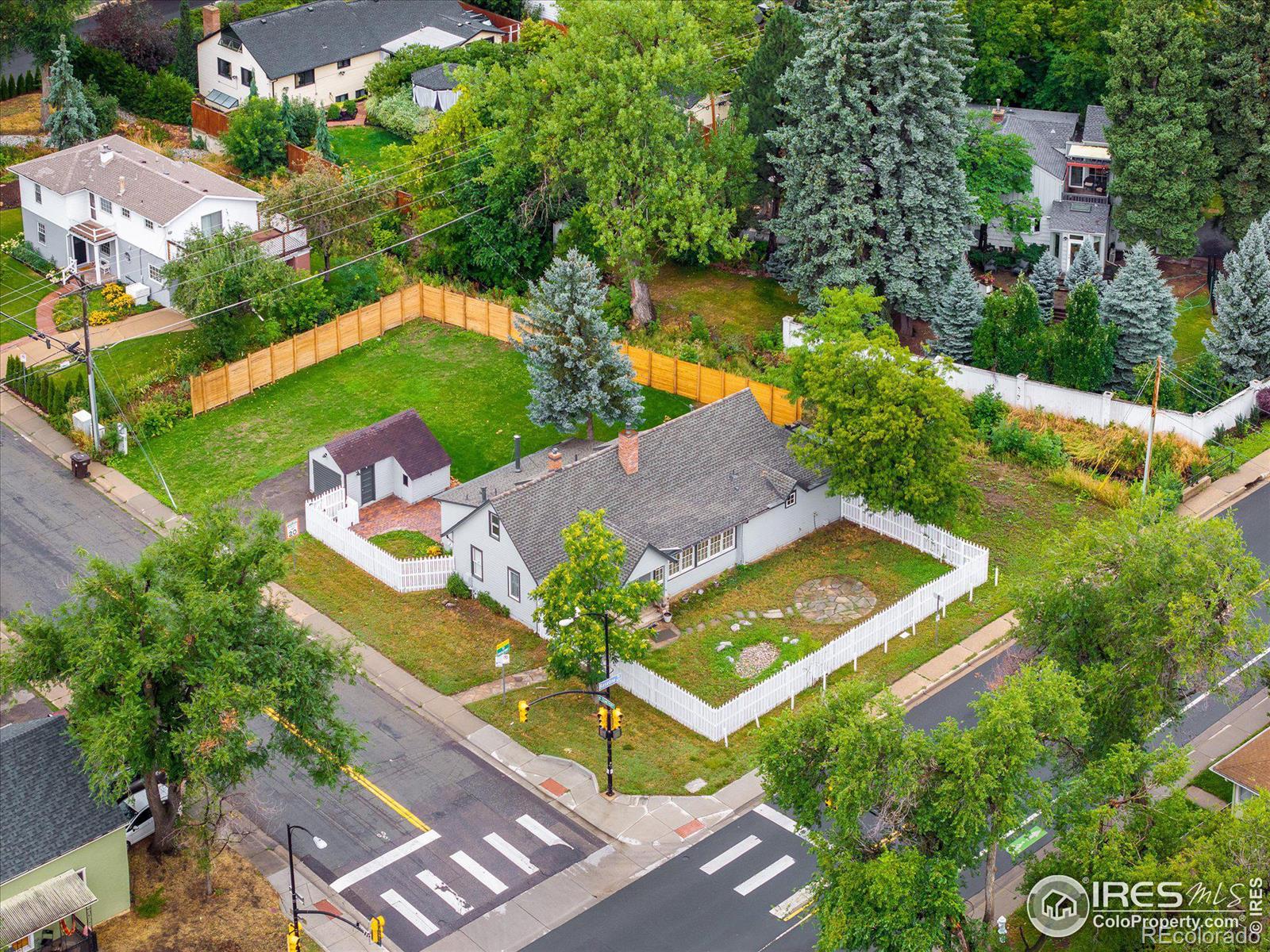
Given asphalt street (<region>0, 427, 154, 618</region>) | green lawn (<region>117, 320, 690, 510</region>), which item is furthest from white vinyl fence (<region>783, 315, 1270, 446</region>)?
asphalt street (<region>0, 427, 154, 618</region>)

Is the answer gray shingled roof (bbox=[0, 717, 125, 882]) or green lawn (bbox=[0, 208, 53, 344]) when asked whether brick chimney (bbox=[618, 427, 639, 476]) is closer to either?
gray shingled roof (bbox=[0, 717, 125, 882])

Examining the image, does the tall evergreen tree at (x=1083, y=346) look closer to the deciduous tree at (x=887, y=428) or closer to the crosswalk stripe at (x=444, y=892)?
the deciduous tree at (x=887, y=428)

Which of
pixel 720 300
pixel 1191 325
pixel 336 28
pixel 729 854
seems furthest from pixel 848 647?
pixel 336 28

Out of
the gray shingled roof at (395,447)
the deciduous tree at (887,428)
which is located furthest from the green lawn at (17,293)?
the deciduous tree at (887,428)

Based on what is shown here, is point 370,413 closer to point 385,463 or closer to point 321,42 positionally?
point 385,463

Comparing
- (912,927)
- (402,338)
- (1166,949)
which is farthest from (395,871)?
(402,338)

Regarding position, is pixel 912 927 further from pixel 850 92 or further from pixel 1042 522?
pixel 850 92
